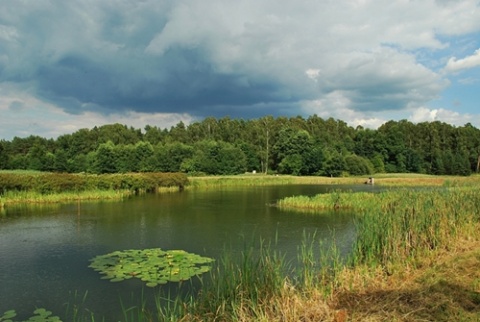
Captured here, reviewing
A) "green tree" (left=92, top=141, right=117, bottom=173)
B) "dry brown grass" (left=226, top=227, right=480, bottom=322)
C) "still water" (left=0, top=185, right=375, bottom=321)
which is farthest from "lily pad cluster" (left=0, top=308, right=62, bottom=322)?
"green tree" (left=92, top=141, right=117, bottom=173)

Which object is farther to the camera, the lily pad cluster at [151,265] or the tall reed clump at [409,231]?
the lily pad cluster at [151,265]

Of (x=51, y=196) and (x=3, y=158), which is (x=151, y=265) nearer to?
(x=51, y=196)

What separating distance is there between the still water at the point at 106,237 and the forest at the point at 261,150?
3961 centimetres

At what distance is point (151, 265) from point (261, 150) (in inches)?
2647

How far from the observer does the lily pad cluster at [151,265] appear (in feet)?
30.4

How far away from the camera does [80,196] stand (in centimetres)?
2895

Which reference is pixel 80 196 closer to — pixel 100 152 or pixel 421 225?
pixel 421 225

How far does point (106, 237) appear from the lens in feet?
48.3

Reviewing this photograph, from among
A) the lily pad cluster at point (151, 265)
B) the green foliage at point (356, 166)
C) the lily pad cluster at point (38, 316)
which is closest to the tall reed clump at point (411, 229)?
the lily pad cluster at point (151, 265)

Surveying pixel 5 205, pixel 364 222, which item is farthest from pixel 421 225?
pixel 5 205

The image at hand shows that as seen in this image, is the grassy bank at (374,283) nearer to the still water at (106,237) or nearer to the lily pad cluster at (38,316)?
the still water at (106,237)

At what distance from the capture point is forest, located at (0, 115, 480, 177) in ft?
210

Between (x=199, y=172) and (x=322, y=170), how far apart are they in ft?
70.6

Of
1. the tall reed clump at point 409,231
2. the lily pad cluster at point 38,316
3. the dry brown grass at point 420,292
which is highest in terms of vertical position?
the tall reed clump at point 409,231
